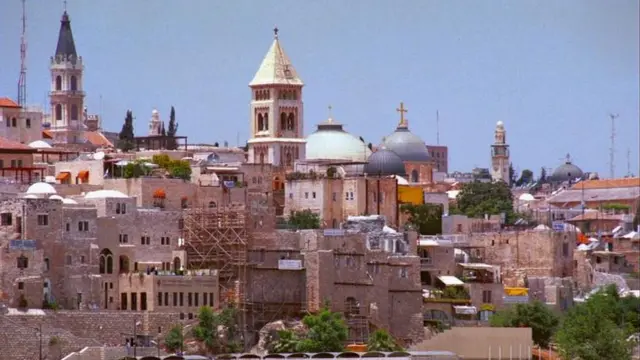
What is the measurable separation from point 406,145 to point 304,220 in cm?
2444

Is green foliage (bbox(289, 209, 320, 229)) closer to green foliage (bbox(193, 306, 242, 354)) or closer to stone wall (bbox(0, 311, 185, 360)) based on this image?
green foliage (bbox(193, 306, 242, 354))

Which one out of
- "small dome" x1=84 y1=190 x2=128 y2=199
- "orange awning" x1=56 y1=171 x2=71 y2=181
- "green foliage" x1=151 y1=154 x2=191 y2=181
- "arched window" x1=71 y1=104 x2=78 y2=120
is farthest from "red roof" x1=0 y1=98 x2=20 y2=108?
"arched window" x1=71 y1=104 x2=78 y2=120

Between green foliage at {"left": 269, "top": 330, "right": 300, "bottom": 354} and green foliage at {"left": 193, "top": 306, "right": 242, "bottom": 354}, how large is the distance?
3.07 ft

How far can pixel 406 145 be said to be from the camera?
98.8 metres

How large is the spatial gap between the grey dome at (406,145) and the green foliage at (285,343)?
34023 mm

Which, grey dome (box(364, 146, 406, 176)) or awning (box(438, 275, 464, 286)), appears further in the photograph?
grey dome (box(364, 146, 406, 176))

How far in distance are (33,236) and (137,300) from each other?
123 inches

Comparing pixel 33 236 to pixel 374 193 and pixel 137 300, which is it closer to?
pixel 137 300

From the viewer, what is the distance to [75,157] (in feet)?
257

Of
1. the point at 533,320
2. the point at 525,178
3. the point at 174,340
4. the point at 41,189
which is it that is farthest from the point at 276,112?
the point at 525,178

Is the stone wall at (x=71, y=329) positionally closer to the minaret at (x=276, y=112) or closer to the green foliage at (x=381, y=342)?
the green foliage at (x=381, y=342)

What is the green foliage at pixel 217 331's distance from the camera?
62562mm

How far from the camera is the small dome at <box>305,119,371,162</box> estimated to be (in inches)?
3516

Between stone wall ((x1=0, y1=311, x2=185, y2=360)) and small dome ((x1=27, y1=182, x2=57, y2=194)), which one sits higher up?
small dome ((x1=27, y1=182, x2=57, y2=194))
